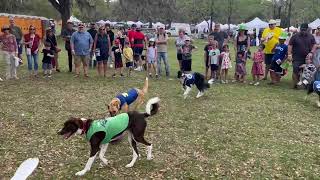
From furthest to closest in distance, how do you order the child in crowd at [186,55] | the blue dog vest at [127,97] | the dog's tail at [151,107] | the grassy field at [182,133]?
the child in crowd at [186,55] < the blue dog vest at [127,97] < the grassy field at [182,133] < the dog's tail at [151,107]

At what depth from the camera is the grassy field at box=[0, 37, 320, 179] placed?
21.4 feet

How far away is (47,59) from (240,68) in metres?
6.74

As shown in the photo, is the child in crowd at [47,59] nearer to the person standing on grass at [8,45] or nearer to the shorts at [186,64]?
the person standing on grass at [8,45]

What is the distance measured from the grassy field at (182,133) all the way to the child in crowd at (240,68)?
135 centimetres

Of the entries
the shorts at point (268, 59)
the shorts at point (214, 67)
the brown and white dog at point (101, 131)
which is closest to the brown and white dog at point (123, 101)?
the brown and white dog at point (101, 131)

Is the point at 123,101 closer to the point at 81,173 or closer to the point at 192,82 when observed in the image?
the point at 81,173

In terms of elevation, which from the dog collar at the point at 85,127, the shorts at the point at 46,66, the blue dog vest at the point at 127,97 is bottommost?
the dog collar at the point at 85,127

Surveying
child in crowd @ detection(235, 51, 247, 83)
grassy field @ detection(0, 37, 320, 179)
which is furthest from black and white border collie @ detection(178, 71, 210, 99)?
child in crowd @ detection(235, 51, 247, 83)

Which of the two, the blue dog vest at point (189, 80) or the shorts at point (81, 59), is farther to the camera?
the shorts at point (81, 59)

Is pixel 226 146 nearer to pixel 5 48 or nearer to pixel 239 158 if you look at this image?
pixel 239 158

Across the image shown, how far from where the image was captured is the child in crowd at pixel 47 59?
14.9 metres

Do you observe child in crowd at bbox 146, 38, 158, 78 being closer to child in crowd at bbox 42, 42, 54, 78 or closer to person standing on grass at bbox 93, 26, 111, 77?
person standing on grass at bbox 93, 26, 111, 77

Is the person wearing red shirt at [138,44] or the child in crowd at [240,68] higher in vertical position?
the person wearing red shirt at [138,44]

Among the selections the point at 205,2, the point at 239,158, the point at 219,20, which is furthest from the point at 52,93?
the point at 219,20
